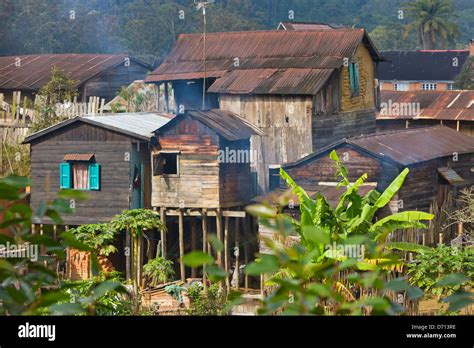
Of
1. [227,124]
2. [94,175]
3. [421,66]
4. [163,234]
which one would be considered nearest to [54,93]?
[94,175]

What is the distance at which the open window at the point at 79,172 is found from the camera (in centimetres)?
2675

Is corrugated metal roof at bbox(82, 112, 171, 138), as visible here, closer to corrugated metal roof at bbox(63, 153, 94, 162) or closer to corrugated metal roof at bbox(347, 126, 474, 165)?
corrugated metal roof at bbox(63, 153, 94, 162)

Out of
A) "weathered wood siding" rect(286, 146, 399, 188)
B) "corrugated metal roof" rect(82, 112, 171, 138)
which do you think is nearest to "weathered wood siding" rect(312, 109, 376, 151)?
"weathered wood siding" rect(286, 146, 399, 188)

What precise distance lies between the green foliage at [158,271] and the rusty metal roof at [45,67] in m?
11.8

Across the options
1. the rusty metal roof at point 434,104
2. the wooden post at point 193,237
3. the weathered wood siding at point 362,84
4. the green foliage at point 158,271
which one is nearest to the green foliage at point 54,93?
the wooden post at point 193,237

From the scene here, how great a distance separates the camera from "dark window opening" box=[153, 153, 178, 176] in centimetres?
2652

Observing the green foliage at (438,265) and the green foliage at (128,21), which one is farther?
the green foliage at (128,21)

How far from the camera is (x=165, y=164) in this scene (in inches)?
1061

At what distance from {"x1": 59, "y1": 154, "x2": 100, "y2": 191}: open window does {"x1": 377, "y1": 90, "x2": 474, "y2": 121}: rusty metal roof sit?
13.3 meters

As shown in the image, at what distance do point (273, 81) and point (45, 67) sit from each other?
11.8 meters

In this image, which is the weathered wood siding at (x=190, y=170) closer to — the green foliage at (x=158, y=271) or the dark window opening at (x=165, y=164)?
the dark window opening at (x=165, y=164)

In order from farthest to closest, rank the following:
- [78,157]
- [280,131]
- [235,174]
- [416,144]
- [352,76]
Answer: [352,76], [280,131], [78,157], [235,174], [416,144]

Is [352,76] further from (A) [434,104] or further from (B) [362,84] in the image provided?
(A) [434,104]

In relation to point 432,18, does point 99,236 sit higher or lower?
lower
